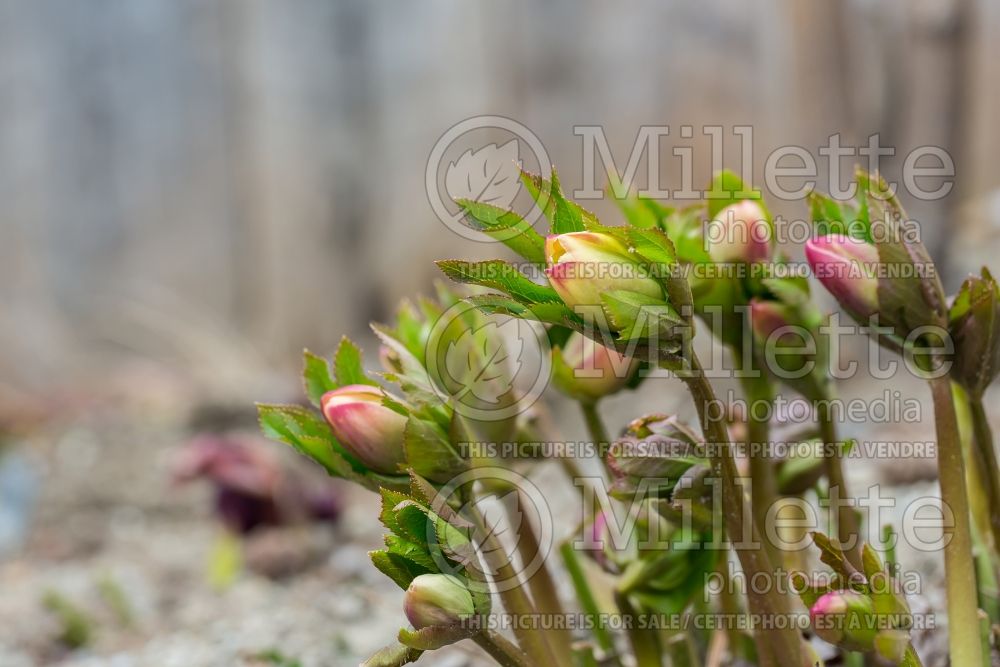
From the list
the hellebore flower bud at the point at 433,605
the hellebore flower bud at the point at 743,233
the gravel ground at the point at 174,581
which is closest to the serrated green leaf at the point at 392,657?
the hellebore flower bud at the point at 433,605

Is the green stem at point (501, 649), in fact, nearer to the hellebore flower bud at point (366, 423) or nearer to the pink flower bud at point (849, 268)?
the hellebore flower bud at point (366, 423)

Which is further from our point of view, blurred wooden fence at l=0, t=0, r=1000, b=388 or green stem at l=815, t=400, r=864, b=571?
blurred wooden fence at l=0, t=0, r=1000, b=388

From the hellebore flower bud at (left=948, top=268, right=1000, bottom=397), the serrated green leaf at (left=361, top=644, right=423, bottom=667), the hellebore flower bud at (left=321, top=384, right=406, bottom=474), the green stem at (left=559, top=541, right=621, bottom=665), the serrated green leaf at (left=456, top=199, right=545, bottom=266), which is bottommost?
the green stem at (left=559, top=541, right=621, bottom=665)

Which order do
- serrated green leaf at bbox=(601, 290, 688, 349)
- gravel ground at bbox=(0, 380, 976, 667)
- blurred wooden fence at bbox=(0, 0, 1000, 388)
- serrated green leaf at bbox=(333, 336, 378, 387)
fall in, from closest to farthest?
serrated green leaf at bbox=(601, 290, 688, 349), serrated green leaf at bbox=(333, 336, 378, 387), gravel ground at bbox=(0, 380, 976, 667), blurred wooden fence at bbox=(0, 0, 1000, 388)

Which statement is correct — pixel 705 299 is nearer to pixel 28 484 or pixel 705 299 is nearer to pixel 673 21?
pixel 28 484

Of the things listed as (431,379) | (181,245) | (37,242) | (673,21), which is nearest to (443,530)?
(431,379)

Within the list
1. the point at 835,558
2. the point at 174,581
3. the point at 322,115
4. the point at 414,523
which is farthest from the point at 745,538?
the point at 322,115

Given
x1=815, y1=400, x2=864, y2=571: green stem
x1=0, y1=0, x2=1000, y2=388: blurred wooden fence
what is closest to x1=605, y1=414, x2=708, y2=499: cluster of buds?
x1=815, y1=400, x2=864, y2=571: green stem

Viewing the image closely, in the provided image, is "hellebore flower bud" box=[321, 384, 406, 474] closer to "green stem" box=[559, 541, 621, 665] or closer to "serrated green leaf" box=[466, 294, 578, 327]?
"serrated green leaf" box=[466, 294, 578, 327]
